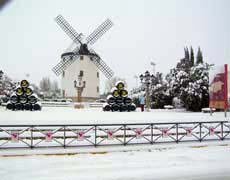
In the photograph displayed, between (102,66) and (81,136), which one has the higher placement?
(102,66)

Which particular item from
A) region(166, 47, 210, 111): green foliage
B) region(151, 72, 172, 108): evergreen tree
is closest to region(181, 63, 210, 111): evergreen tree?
region(166, 47, 210, 111): green foliage

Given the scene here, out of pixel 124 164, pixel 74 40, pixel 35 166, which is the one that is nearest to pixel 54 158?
pixel 35 166

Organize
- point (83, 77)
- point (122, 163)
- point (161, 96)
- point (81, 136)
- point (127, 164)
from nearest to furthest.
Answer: point (127, 164) < point (122, 163) < point (81, 136) < point (161, 96) < point (83, 77)

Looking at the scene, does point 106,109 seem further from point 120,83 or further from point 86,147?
point 86,147

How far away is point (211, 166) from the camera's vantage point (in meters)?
11.2

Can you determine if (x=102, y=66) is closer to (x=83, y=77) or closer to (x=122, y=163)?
(x=83, y=77)

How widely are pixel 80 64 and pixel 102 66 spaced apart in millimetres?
3185

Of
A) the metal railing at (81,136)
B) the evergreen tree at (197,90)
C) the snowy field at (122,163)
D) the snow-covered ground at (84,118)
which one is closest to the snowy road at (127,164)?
the snowy field at (122,163)

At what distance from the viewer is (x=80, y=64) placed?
1913 inches

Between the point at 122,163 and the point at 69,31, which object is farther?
the point at 69,31

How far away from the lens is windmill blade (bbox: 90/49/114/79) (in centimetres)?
4716

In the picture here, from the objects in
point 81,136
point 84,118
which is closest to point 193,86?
point 84,118

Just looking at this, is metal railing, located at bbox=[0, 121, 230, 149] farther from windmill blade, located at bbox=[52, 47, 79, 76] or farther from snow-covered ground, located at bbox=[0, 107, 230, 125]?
windmill blade, located at bbox=[52, 47, 79, 76]

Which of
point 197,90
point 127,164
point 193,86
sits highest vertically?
point 193,86
